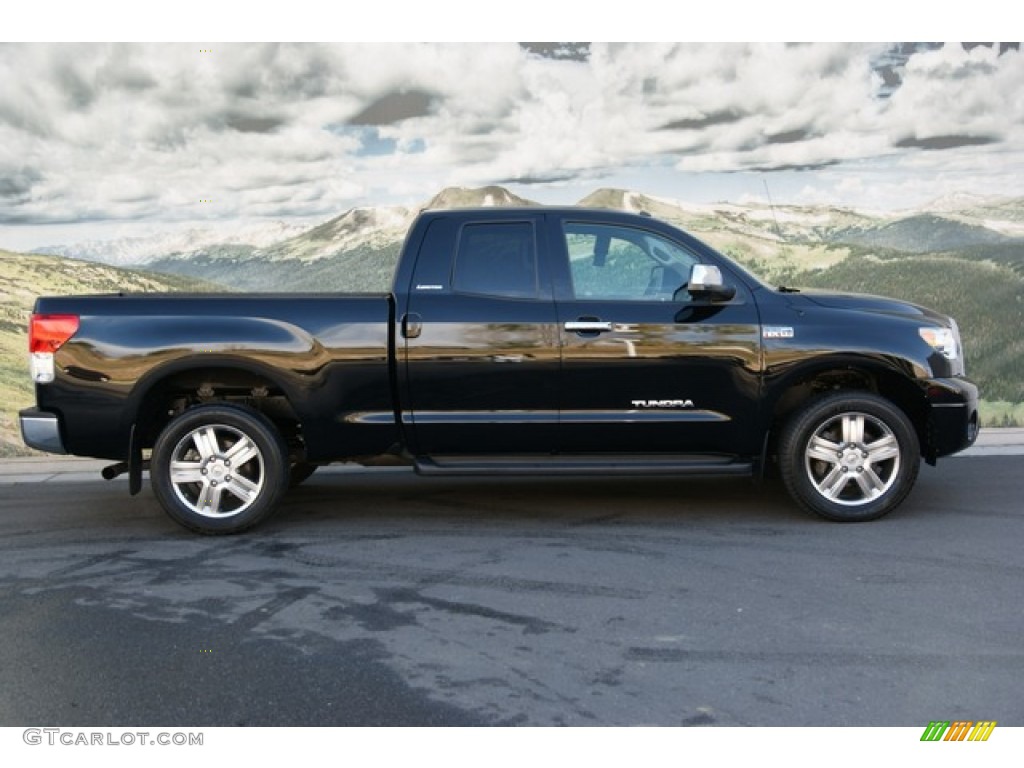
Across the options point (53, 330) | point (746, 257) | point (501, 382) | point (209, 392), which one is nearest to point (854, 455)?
point (501, 382)

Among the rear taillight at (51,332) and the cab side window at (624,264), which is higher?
the cab side window at (624,264)

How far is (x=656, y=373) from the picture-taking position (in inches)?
269

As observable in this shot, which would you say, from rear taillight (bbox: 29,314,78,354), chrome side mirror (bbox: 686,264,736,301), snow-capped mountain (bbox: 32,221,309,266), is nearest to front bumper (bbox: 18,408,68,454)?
rear taillight (bbox: 29,314,78,354)

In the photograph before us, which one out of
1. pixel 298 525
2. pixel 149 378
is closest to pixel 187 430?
pixel 149 378

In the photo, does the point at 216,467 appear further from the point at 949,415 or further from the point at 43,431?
the point at 949,415

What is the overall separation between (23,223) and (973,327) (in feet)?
31.8

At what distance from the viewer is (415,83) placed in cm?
1188

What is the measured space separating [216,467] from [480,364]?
5.38ft

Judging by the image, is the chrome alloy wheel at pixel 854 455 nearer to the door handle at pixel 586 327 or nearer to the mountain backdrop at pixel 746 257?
the door handle at pixel 586 327

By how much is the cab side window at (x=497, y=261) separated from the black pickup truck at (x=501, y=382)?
3cm

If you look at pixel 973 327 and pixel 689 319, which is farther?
pixel 973 327

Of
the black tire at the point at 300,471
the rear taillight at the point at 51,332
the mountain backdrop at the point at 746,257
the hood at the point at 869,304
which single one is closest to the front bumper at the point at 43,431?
the rear taillight at the point at 51,332
